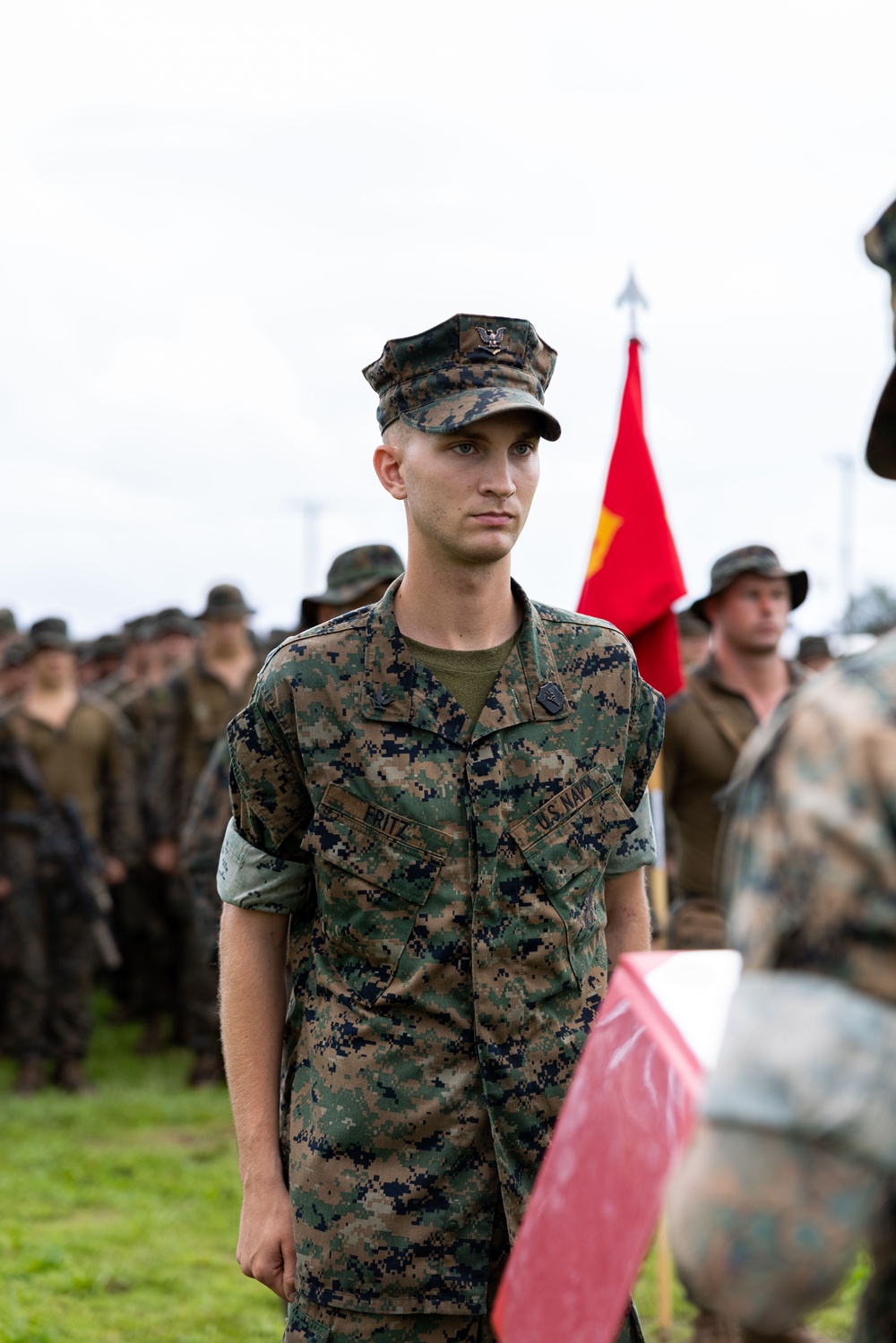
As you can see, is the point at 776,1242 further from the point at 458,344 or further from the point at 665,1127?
the point at 458,344

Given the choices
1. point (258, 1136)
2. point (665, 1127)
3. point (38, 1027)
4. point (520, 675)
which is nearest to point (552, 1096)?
point (258, 1136)

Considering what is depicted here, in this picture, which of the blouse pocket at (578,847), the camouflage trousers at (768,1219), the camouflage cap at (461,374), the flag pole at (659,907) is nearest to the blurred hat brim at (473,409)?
the camouflage cap at (461,374)

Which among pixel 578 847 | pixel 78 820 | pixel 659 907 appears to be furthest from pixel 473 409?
pixel 78 820

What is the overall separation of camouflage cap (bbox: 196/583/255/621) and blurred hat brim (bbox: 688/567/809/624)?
135 inches

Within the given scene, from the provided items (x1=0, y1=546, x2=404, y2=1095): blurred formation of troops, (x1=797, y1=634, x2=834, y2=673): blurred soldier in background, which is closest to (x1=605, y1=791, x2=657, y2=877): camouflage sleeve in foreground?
(x1=0, y1=546, x2=404, y2=1095): blurred formation of troops

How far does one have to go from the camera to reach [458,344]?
9.22ft

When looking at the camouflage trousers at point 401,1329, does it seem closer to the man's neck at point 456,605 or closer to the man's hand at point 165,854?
the man's neck at point 456,605

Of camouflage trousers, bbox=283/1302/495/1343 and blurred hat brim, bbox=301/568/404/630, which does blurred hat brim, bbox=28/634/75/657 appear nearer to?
blurred hat brim, bbox=301/568/404/630

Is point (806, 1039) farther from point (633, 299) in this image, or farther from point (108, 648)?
point (108, 648)

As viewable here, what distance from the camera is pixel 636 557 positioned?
201 inches

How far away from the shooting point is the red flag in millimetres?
5082

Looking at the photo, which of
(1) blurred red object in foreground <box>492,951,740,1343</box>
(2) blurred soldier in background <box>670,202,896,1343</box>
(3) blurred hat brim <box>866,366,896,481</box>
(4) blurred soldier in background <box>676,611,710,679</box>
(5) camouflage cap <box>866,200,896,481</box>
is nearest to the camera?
(2) blurred soldier in background <box>670,202,896,1343</box>

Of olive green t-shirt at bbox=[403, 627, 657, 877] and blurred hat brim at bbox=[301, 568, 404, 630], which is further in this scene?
blurred hat brim at bbox=[301, 568, 404, 630]

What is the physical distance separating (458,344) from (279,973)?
1.18 meters
